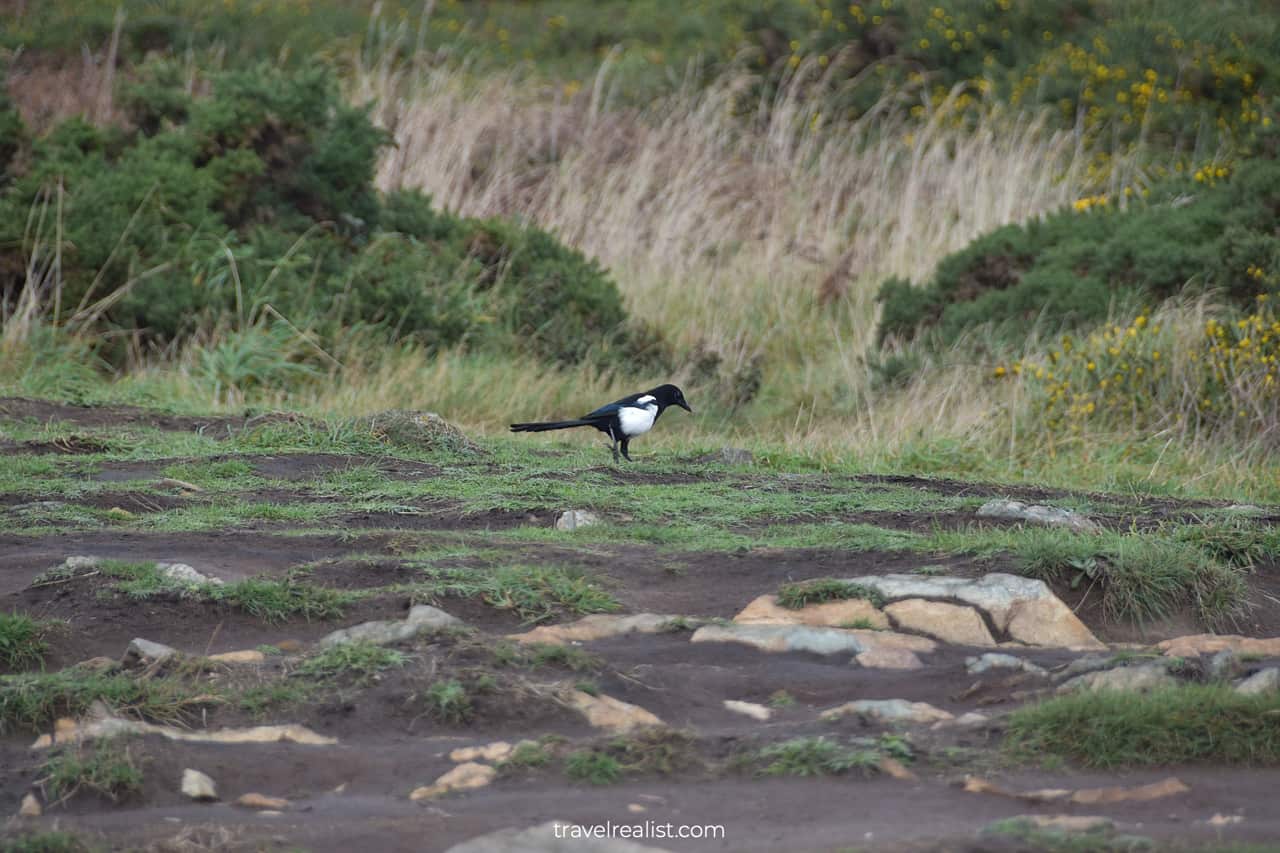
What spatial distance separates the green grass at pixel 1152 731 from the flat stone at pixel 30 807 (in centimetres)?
207

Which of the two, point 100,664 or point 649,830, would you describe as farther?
point 100,664

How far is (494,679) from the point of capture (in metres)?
3.67

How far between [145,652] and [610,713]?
3.95 feet

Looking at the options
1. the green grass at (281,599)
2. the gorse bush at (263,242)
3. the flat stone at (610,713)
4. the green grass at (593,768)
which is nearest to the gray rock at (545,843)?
the green grass at (593,768)

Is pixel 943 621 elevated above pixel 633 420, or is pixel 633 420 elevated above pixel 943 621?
pixel 633 420

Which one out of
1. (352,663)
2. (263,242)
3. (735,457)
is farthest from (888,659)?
(263,242)

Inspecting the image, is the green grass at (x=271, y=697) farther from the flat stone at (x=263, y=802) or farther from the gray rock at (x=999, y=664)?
the gray rock at (x=999, y=664)

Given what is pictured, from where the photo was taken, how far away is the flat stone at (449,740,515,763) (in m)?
3.38

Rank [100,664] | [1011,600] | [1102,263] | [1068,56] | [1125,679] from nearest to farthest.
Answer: [1125,679] → [100,664] → [1011,600] → [1102,263] → [1068,56]

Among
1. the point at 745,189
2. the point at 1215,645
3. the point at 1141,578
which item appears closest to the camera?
the point at 1215,645

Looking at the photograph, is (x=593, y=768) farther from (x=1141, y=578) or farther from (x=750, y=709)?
(x=1141, y=578)

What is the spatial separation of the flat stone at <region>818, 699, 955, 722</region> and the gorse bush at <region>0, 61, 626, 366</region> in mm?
5932

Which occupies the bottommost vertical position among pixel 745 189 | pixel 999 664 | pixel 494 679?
pixel 494 679

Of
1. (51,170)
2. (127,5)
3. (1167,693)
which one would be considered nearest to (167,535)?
(1167,693)
